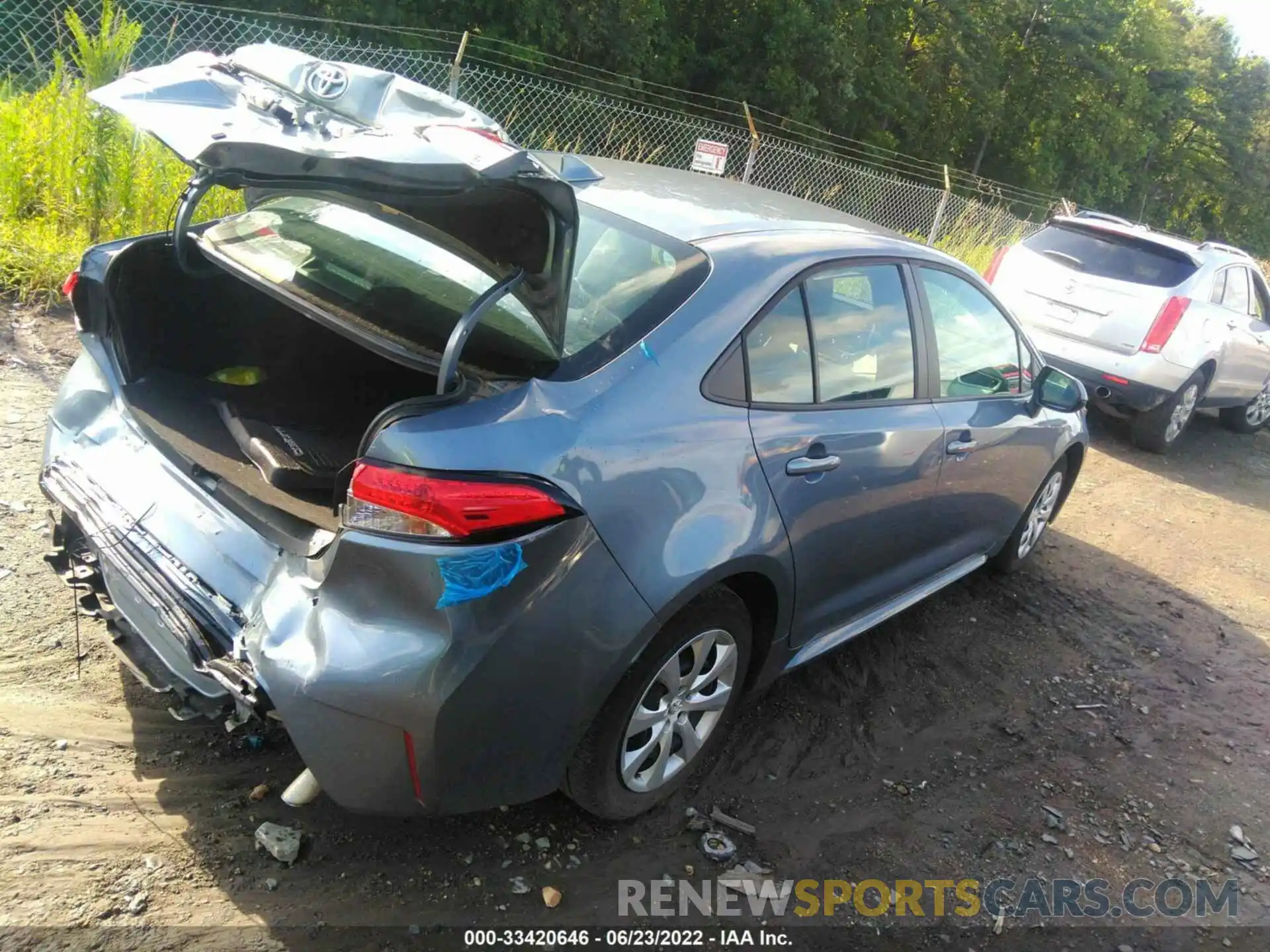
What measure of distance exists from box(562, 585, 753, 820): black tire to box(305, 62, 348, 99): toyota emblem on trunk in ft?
5.38

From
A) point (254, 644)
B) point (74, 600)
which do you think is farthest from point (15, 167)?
point (254, 644)

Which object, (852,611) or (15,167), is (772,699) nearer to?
(852,611)

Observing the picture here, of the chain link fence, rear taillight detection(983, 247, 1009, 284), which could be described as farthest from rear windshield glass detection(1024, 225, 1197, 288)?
the chain link fence

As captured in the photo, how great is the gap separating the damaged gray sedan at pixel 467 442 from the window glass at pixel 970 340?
17 centimetres

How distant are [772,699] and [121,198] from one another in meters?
5.37

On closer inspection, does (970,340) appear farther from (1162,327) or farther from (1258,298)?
(1258,298)

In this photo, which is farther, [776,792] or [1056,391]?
[1056,391]

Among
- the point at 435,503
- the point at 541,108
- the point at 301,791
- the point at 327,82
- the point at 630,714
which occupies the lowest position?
the point at 301,791

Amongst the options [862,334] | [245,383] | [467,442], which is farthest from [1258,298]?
[467,442]

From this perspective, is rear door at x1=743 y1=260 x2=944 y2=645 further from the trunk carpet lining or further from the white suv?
the white suv

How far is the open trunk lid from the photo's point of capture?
2129 mm

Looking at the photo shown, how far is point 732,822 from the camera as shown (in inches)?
119

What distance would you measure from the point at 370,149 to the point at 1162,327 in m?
7.61

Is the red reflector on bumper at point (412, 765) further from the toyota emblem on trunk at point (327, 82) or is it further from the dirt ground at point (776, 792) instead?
the toyota emblem on trunk at point (327, 82)
